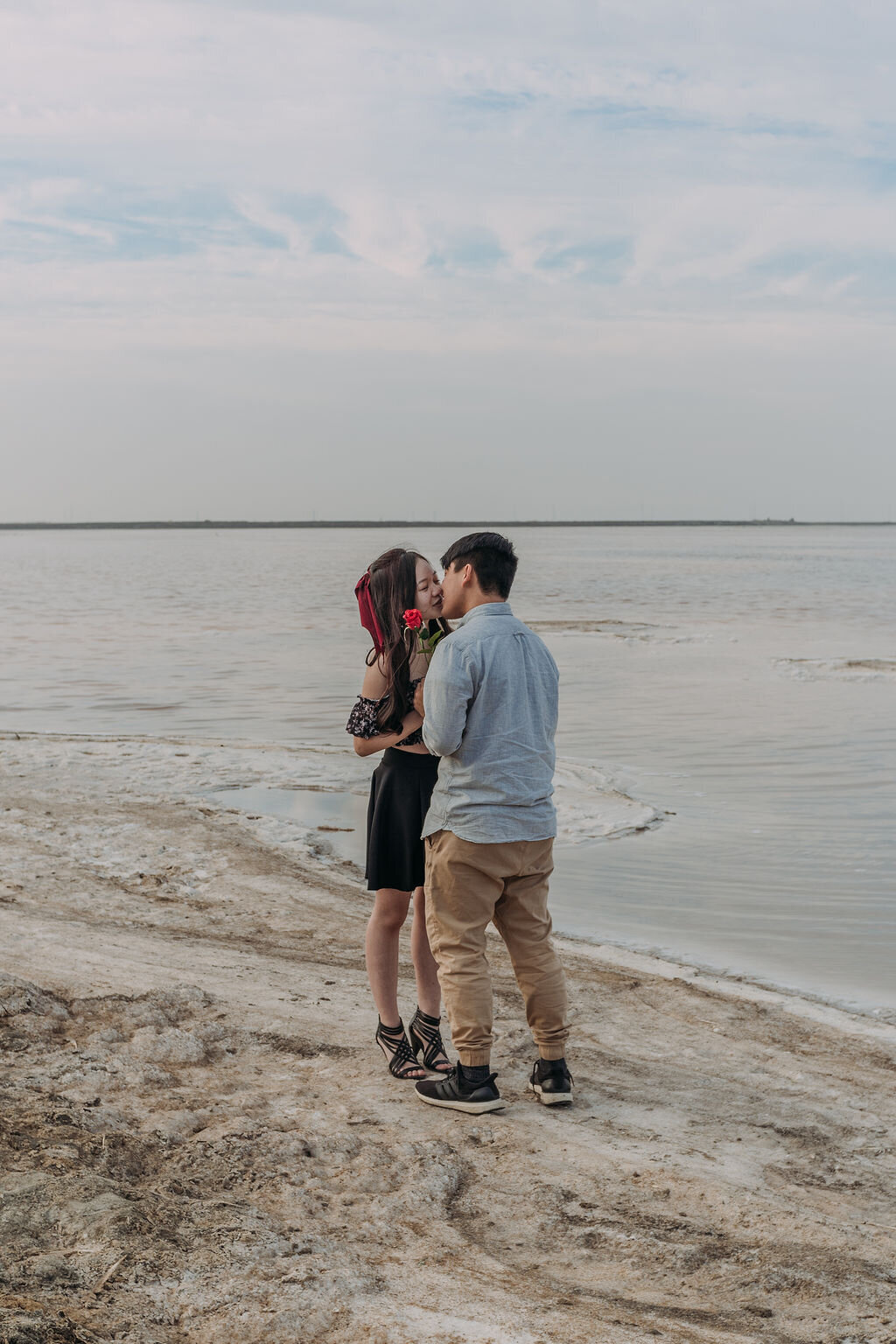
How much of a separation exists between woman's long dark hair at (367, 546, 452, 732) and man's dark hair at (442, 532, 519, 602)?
16 centimetres

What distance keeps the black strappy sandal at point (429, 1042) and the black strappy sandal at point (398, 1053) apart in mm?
64

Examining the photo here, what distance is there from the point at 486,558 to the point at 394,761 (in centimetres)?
82

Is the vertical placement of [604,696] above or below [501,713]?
below

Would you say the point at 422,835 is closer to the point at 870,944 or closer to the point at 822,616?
the point at 870,944

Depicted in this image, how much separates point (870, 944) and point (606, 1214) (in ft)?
11.6

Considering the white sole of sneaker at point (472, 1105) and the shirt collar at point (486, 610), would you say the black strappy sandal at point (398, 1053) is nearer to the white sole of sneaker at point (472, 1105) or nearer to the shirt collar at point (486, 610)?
the white sole of sneaker at point (472, 1105)

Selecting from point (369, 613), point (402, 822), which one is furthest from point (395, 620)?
point (402, 822)

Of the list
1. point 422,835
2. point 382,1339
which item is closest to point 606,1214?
point 382,1339

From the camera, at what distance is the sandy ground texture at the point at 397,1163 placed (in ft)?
8.70

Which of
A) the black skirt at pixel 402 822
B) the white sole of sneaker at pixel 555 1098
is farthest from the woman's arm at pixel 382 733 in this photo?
the white sole of sneaker at pixel 555 1098

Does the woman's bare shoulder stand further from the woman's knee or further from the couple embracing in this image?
the woman's knee

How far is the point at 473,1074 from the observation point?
12.5 feet

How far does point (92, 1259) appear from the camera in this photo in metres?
2.72

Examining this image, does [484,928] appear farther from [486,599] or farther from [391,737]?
[486,599]
